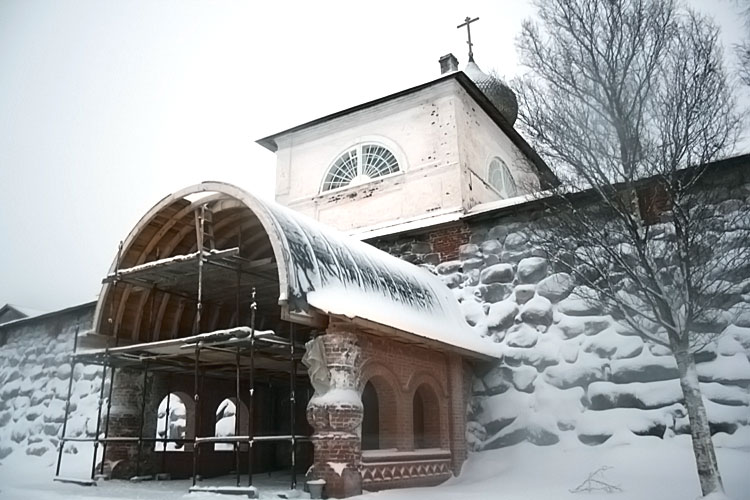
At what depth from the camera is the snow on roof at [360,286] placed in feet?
27.0

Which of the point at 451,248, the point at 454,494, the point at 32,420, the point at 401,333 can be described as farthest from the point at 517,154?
the point at 32,420

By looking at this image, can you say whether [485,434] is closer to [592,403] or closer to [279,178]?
[592,403]

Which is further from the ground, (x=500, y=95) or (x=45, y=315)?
(x=500, y=95)

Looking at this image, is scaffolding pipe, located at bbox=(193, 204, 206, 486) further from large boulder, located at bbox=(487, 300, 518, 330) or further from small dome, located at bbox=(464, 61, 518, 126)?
small dome, located at bbox=(464, 61, 518, 126)

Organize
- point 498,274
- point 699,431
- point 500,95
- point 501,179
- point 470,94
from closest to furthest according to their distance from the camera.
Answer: point 699,431
point 498,274
point 470,94
point 501,179
point 500,95

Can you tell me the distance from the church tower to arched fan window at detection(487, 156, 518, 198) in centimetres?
3

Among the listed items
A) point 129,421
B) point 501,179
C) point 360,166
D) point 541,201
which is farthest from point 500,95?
point 129,421

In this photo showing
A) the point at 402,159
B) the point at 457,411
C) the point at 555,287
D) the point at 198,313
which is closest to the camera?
the point at 198,313

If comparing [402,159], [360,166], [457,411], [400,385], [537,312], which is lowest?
[457,411]

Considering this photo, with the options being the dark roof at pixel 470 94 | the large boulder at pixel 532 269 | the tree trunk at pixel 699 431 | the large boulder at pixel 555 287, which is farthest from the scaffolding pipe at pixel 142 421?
the tree trunk at pixel 699 431

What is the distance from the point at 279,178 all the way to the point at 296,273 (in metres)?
9.09

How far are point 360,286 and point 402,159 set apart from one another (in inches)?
249

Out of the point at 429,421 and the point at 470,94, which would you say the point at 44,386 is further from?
the point at 470,94

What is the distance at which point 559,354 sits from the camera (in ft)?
36.1
